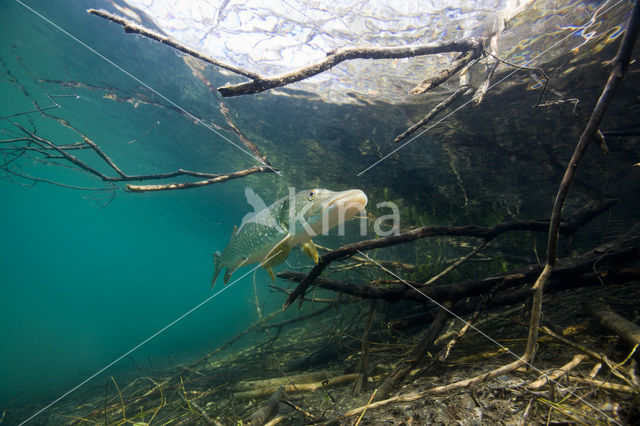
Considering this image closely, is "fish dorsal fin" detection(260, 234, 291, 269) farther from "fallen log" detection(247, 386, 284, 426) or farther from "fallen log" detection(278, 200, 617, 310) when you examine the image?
"fallen log" detection(247, 386, 284, 426)

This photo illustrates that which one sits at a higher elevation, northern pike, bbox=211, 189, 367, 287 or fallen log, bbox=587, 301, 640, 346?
northern pike, bbox=211, 189, 367, 287

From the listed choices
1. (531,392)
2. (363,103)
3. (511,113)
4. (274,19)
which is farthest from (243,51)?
(531,392)

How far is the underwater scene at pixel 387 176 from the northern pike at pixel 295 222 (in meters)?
0.04

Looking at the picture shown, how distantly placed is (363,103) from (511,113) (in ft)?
13.4

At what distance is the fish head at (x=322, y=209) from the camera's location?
241cm

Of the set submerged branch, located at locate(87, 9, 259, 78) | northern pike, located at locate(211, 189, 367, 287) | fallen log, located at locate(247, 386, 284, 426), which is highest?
submerged branch, located at locate(87, 9, 259, 78)

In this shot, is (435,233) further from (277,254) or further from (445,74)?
(277,254)

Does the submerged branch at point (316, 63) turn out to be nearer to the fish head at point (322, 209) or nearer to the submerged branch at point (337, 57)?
the submerged branch at point (337, 57)

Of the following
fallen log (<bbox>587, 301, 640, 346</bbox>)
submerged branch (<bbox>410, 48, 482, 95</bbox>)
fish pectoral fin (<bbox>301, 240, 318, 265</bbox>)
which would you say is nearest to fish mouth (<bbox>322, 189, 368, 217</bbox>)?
fish pectoral fin (<bbox>301, 240, 318, 265</bbox>)

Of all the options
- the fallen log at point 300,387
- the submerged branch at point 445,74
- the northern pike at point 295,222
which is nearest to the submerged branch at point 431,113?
the submerged branch at point 445,74

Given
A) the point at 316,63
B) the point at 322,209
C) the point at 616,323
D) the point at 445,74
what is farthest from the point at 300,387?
the point at 445,74

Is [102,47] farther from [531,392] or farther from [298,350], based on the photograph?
[531,392]

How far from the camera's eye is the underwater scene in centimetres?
193

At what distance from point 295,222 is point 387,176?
313 inches
